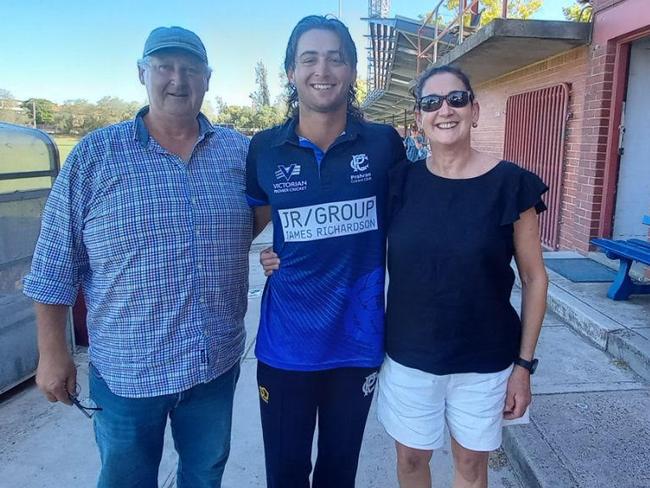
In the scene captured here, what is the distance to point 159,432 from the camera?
1896 millimetres

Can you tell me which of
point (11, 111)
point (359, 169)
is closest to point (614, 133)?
point (359, 169)

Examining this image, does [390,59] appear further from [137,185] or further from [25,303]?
[137,185]

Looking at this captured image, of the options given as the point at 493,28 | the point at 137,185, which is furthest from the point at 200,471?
the point at 493,28

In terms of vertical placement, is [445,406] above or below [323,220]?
below

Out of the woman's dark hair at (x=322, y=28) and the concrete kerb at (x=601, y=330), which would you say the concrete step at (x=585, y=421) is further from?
the woman's dark hair at (x=322, y=28)

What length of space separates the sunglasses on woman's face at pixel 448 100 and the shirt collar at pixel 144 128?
2.67ft

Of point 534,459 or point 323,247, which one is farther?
point 534,459

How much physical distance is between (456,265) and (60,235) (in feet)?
4.39

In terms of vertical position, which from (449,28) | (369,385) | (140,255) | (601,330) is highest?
(449,28)

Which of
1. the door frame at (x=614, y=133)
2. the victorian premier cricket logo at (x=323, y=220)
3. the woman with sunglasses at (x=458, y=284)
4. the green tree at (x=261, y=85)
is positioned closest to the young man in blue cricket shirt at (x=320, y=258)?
the victorian premier cricket logo at (x=323, y=220)

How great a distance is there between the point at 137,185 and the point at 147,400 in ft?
2.44

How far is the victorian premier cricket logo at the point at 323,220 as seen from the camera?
1.87 m

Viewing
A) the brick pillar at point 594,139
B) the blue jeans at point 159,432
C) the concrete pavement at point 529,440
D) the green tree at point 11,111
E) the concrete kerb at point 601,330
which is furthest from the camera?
the green tree at point 11,111

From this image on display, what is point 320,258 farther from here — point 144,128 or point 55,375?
point 55,375
